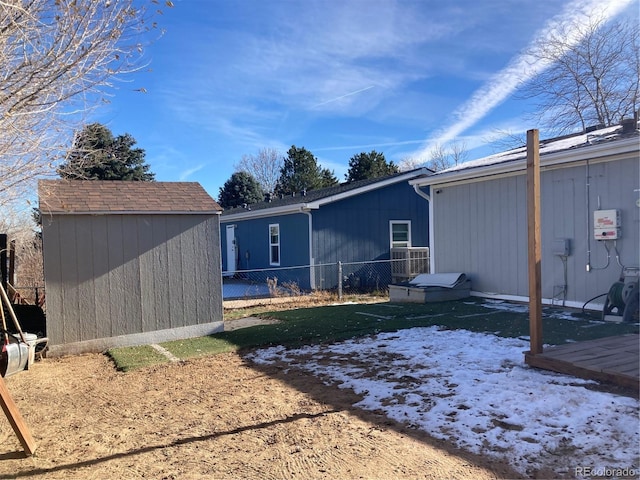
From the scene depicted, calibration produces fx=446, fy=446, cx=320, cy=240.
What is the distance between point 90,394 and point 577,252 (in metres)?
7.96

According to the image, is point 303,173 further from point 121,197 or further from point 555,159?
point 121,197

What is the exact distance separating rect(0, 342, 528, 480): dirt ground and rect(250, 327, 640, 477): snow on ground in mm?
249

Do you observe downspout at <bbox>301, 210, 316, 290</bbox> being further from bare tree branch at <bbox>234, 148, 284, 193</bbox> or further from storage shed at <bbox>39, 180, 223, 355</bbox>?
bare tree branch at <bbox>234, 148, 284, 193</bbox>

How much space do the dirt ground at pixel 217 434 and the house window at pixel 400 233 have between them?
1058cm

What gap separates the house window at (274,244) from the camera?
15.7m

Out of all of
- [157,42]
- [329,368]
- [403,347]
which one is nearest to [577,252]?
[403,347]

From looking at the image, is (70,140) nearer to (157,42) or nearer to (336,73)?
(157,42)

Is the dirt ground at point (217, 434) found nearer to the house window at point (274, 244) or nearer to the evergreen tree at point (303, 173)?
the house window at point (274, 244)

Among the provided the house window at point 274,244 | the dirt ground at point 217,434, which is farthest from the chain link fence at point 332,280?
the dirt ground at point 217,434

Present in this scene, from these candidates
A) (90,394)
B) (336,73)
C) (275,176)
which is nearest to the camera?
(90,394)

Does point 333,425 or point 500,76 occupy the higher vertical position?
point 500,76

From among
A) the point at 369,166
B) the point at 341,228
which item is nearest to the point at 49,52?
the point at 341,228

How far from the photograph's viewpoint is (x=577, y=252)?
8062 mm

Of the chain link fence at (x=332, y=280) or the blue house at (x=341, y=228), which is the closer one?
the chain link fence at (x=332, y=280)
